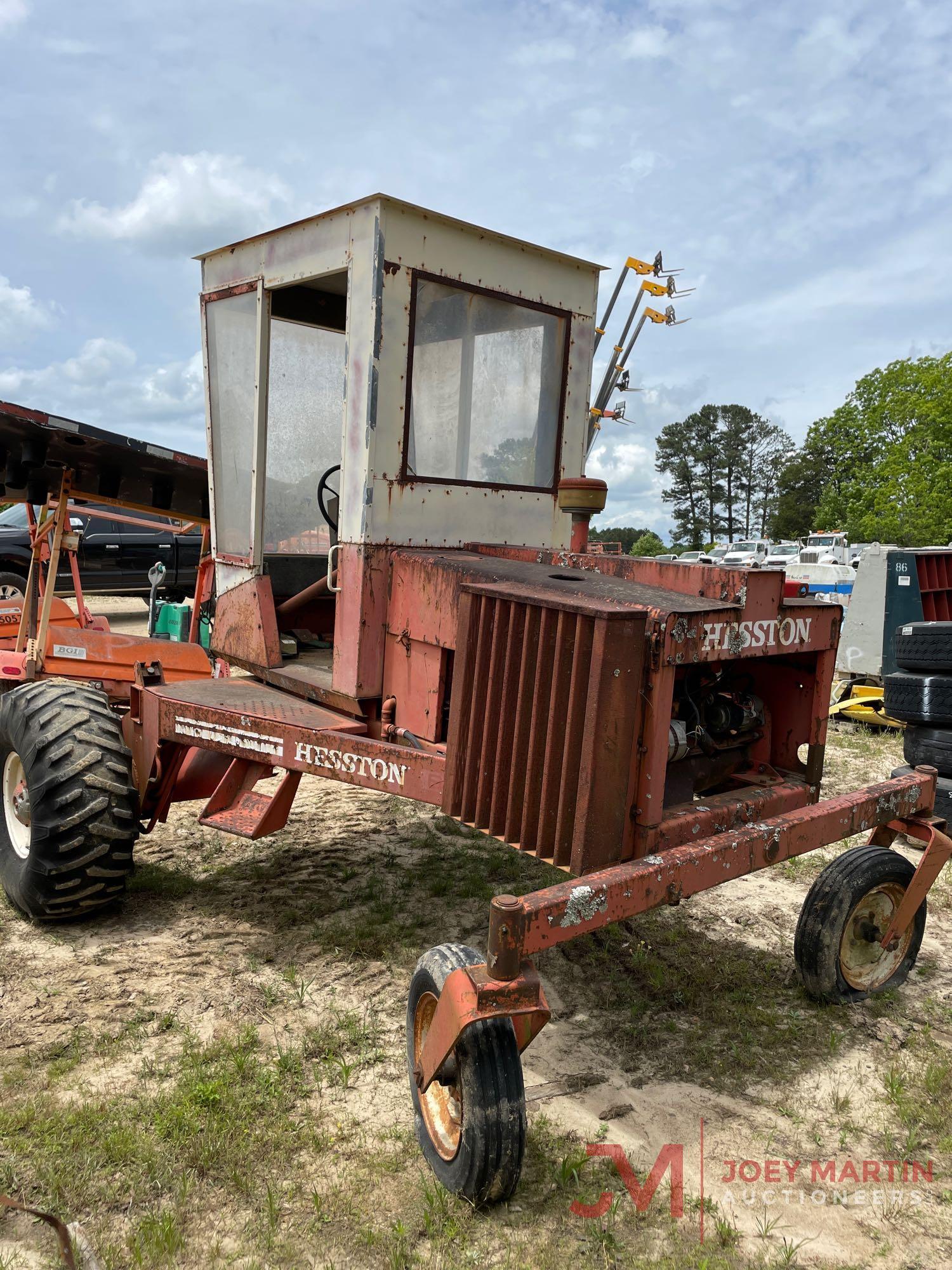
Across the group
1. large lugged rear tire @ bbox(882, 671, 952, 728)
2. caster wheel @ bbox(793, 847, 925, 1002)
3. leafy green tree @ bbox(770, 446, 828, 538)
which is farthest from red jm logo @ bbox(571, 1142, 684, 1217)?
leafy green tree @ bbox(770, 446, 828, 538)

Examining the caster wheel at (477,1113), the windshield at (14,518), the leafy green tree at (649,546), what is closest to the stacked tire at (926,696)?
the caster wheel at (477,1113)

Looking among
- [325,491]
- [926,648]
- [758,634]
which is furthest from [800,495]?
[758,634]

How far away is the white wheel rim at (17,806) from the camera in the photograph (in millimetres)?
4223

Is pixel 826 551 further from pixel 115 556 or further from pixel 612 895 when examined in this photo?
pixel 612 895

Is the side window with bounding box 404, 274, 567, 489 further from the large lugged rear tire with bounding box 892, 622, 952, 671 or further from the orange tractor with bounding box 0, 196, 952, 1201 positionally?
the large lugged rear tire with bounding box 892, 622, 952, 671

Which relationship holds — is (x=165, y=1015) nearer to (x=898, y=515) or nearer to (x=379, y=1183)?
(x=379, y=1183)

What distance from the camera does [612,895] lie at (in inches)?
103

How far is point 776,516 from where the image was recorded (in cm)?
5559

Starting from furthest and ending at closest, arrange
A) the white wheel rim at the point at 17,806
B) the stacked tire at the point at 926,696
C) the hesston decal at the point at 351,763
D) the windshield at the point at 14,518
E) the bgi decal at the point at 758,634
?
the windshield at the point at 14,518
the stacked tire at the point at 926,696
the white wheel rim at the point at 17,806
the hesston decal at the point at 351,763
the bgi decal at the point at 758,634

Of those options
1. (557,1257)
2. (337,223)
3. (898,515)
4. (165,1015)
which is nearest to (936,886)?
(557,1257)

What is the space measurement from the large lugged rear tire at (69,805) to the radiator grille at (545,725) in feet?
→ 5.17

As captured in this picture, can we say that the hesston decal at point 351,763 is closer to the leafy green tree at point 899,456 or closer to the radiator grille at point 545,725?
the radiator grille at point 545,725

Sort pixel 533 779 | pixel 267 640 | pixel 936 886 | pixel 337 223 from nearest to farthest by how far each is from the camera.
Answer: pixel 533 779 → pixel 337 223 → pixel 267 640 → pixel 936 886

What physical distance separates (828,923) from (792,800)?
457 mm
